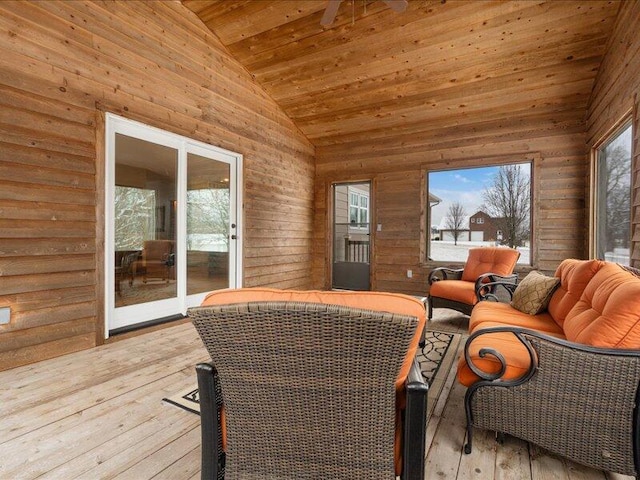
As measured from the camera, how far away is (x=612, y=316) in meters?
1.42

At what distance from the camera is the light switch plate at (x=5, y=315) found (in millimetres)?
2430

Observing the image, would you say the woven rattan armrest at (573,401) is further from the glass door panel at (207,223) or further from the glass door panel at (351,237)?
the glass door panel at (351,237)

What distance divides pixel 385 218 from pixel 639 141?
3.39m

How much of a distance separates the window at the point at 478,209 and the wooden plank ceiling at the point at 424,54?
2.65ft

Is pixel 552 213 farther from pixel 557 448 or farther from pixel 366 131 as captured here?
pixel 557 448

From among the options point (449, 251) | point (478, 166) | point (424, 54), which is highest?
point (424, 54)

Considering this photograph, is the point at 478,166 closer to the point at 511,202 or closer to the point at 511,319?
the point at 511,202

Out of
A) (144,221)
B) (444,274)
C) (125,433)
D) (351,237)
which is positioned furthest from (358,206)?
(125,433)

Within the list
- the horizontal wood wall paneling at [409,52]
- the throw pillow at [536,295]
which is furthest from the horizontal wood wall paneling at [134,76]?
the throw pillow at [536,295]

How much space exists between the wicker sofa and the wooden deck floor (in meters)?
0.14

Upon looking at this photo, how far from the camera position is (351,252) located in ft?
20.6

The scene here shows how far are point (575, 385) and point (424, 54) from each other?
383 centimetres

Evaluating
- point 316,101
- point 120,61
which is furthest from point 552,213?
point 120,61

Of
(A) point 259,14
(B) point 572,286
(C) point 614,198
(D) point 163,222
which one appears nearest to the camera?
(B) point 572,286
